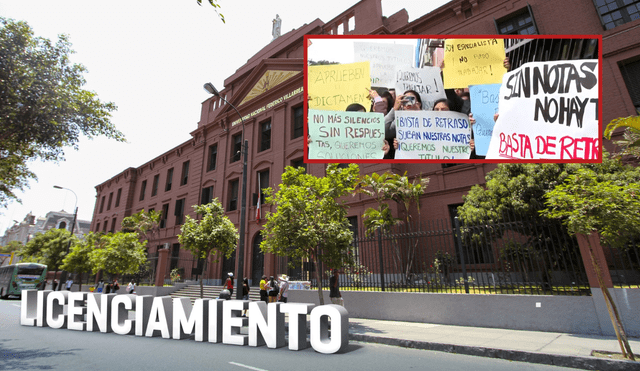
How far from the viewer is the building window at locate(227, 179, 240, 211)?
24156 mm

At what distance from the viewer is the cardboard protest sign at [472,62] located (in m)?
5.45

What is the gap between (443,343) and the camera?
22.6 ft

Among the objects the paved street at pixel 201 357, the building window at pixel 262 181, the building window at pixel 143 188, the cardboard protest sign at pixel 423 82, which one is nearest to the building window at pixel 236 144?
the building window at pixel 262 181

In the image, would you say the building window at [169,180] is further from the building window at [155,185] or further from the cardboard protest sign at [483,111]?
the cardboard protest sign at [483,111]

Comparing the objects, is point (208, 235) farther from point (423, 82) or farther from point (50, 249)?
point (50, 249)

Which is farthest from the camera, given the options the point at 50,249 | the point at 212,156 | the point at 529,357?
the point at 50,249

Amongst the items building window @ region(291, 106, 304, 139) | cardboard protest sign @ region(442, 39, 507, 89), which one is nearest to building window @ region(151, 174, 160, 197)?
building window @ region(291, 106, 304, 139)

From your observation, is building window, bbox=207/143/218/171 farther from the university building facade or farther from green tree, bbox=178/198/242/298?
green tree, bbox=178/198/242/298

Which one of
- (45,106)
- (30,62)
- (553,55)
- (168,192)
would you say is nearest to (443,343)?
(553,55)

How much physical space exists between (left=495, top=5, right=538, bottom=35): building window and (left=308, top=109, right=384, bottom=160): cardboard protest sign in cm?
1431

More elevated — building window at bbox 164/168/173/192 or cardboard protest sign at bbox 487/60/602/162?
building window at bbox 164/168/173/192

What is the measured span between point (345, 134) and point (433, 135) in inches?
59.4

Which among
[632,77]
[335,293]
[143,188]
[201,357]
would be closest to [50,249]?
[143,188]

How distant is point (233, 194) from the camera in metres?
24.7
